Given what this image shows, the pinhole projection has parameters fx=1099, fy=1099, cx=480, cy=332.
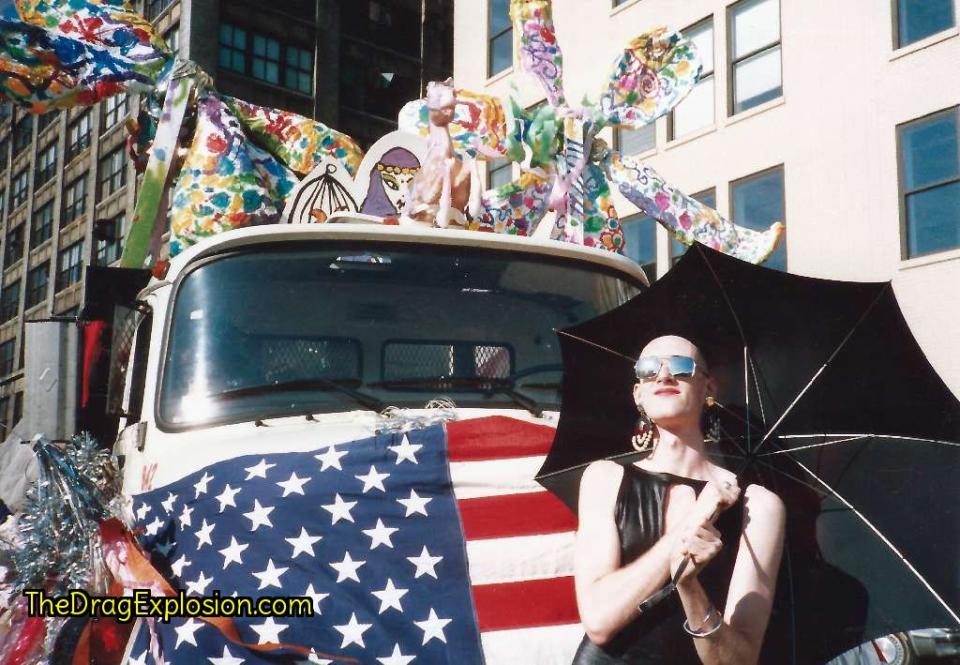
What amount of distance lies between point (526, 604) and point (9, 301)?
154 feet

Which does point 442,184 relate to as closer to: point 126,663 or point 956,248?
point 126,663

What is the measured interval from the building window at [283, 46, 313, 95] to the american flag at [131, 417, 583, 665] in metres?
31.7

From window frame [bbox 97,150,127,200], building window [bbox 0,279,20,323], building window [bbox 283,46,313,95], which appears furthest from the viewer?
building window [bbox 0,279,20,323]

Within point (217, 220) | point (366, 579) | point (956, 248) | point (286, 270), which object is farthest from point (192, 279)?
point (956, 248)

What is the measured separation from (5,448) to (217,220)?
5.71 ft

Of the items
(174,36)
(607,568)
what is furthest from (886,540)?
(174,36)

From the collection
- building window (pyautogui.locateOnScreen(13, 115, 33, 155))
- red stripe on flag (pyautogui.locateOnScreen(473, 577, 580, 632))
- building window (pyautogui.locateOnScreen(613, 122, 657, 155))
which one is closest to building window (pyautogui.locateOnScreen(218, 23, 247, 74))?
building window (pyautogui.locateOnScreen(13, 115, 33, 155))

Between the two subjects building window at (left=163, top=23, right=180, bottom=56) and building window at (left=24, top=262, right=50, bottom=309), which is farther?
building window at (left=24, top=262, right=50, bottom=309)

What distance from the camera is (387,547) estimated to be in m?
3.40

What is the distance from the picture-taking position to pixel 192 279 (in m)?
4.64

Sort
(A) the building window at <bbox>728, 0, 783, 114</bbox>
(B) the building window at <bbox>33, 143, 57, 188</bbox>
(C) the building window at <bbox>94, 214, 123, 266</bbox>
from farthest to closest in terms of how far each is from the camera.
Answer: (B) the building window at <bbox>33, 143, 57, 188</bbox> < (C) the building window at <bbox>94, 214, 123, 266</bbox> < (A) the building window at <bbox>728, 0, 783, 114</bbox>

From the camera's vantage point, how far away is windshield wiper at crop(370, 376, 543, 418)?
4273mm

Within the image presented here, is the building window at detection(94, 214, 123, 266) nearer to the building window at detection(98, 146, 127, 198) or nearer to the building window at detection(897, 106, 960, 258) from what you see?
the building window at detection(98, 146, 127, 198)

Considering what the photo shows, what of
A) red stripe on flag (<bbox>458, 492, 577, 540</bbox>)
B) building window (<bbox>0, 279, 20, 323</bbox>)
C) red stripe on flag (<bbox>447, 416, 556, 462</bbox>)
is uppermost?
building window (<bbox>0, 279, 20, 323</bbox>)
